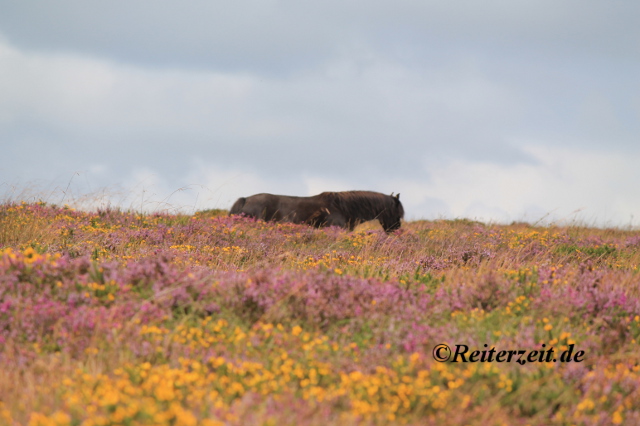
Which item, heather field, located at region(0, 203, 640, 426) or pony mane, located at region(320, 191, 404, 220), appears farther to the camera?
pony mane, located at region(320, 191, 404, 220)

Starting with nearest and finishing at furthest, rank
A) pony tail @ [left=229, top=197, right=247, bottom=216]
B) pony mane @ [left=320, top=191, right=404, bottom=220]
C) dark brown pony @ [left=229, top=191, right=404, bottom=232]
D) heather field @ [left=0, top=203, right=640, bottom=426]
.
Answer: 1. heather field @ [left=0, top=203, right=640, bottom=426]
2. dark brown pony @ [left=229, top=191, right=404, bottom=232]
3. pony mane @ [left=320, top=191, right=404, bottom=220]
4. pony tail @ [left=229, top=197, right=247, bottom=216]

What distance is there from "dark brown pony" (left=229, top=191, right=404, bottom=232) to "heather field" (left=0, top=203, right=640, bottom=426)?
35.2 ft

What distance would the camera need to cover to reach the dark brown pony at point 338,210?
60.4 ft

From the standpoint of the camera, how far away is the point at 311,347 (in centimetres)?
512

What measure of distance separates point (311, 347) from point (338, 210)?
44.2 feet

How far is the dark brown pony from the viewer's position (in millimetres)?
18422

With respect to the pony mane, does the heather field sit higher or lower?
lower

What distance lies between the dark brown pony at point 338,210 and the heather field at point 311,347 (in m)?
10.7

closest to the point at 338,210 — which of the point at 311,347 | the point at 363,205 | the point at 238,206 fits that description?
the point at 363,205

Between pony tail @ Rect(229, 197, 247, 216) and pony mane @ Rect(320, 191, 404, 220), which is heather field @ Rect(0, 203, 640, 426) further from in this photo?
pony tail @ Rect(229, 197, 247, 216)

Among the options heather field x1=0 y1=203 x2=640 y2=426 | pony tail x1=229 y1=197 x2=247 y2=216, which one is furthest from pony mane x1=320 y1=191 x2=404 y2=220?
heather field x1=0 y1=203 x2=640 y2=426

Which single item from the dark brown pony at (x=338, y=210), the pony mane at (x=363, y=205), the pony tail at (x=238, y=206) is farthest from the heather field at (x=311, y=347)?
the pony tail at (x=238, y=206)

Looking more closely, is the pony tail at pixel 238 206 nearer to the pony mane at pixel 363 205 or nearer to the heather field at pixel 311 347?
the pony mane at pixel 363 205

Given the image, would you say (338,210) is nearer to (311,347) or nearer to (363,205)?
(363,205)
